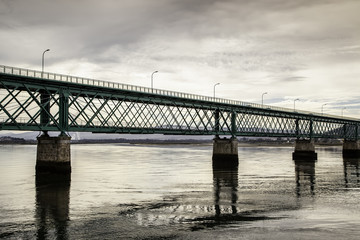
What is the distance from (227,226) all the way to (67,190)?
21699 millimetres

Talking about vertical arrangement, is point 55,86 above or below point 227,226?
above

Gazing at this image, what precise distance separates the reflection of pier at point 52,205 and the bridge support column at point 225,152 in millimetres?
38827

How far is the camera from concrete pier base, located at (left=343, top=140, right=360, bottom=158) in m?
121

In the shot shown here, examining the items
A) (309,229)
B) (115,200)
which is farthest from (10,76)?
(309,229)

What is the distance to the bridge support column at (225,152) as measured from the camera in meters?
76.6

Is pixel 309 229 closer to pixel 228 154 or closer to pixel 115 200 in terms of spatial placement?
pixel 115 200

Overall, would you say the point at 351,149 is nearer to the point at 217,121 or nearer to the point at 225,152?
the point at 217,121

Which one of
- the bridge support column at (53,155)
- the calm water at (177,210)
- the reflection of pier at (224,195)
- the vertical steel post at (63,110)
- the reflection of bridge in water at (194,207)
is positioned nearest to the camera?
the calm water at (177,210)

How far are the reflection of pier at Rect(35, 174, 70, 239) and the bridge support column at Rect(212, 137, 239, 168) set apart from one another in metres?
38.8

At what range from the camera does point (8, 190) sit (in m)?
37.6

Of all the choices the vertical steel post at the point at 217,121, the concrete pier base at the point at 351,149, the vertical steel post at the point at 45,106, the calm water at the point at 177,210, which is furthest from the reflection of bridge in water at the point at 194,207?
the concrete pier base at the point at 351,149

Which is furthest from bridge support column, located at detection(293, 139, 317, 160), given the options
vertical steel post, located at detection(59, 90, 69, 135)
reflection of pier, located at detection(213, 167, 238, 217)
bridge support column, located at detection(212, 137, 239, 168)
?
vertical steel post, located at detection(59, 90, 69, 135)

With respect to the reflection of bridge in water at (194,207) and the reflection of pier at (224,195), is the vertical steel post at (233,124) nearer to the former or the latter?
the reflection of pier at (224,195)

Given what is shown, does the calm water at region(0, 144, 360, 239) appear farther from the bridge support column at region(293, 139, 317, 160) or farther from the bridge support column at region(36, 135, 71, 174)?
the bridge support column at region(293, 139, 317, 160)
